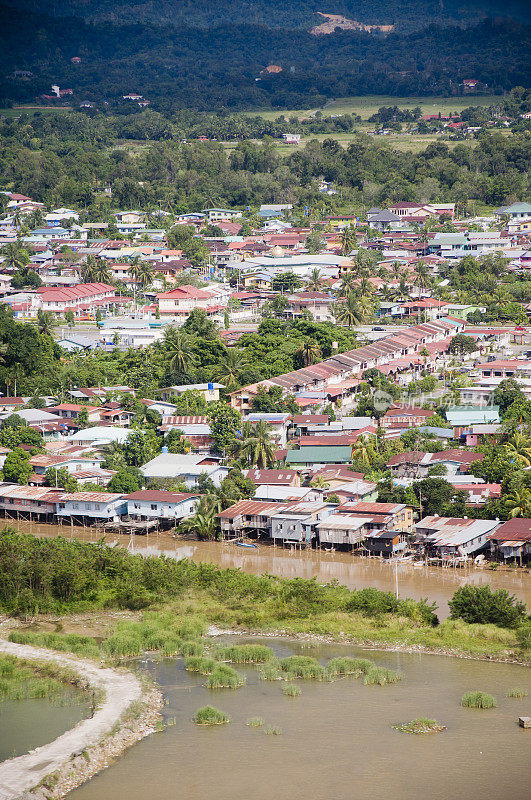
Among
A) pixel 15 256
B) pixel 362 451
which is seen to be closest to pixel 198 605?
pixel 362 451

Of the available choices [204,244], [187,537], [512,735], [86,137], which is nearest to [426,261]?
[204,244]

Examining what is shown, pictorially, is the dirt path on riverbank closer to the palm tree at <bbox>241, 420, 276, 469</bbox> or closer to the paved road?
the paved road

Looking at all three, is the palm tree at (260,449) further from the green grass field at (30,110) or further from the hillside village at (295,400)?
the green grass field at (30,110)

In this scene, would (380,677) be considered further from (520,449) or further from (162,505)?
(520,449)

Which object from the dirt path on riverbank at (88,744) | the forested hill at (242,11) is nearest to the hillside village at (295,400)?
the dirt path on riverbank at (88,744)

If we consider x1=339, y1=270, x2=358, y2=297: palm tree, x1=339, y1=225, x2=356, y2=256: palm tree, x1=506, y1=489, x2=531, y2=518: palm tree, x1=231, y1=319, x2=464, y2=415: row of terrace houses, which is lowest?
x1=506, y1=489, x2=531, y2=518: palm tree

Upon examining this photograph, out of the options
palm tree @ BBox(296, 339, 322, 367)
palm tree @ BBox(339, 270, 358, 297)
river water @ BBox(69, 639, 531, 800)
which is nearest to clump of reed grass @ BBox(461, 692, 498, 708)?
river water @ BBox(69, 639, 531, 800)
